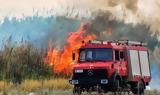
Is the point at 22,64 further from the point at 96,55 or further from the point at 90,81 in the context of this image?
the point at 90,81

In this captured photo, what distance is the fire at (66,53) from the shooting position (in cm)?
5006

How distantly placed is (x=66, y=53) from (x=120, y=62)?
12.7 meters

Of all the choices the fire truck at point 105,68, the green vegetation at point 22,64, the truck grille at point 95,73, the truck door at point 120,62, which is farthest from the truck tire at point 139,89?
the green vegetation at point 22,64

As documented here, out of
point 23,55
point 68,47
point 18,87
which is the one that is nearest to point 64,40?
point 68,47

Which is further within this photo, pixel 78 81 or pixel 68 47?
pixel 68 47

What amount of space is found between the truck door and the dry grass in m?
5.00

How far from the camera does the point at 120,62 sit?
138 feet

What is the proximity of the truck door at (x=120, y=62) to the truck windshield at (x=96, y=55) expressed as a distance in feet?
1.57

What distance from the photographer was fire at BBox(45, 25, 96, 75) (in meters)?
50.1

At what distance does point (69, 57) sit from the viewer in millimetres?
53875

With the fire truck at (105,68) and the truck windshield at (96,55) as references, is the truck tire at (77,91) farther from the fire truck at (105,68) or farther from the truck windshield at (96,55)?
the truck windshield at (96,55)

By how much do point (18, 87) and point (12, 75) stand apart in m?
2.83

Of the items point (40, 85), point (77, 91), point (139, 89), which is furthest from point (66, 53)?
point (77, 91)

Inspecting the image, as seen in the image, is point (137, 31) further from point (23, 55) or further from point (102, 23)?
point (23, 55)
